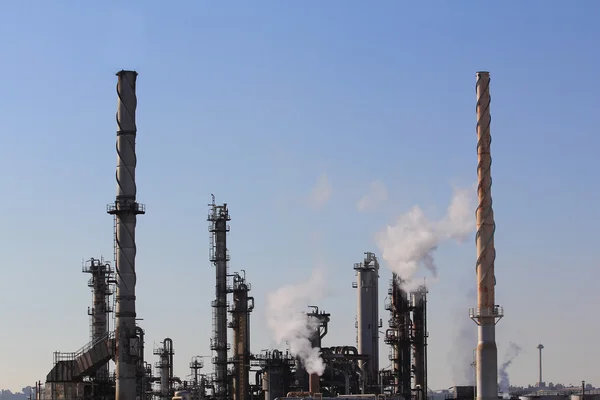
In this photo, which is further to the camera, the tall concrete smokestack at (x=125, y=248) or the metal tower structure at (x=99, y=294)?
the metal tower structure at (x=99, y=294)

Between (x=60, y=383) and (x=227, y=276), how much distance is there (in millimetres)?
33126

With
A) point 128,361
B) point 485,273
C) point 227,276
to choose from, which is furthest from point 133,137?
point 227,276

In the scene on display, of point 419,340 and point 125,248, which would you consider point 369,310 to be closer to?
point 419,340

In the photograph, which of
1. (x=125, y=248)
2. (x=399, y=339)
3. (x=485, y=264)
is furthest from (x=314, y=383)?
(x=485, y=264)

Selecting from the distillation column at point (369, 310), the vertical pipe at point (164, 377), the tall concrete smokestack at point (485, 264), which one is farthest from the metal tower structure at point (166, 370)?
the tall concrete smokestack at point (485, 264)

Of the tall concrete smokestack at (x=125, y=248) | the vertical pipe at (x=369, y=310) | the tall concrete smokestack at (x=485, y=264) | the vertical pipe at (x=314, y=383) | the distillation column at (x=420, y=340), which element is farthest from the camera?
the vertical pipe at (x=369, y=310)

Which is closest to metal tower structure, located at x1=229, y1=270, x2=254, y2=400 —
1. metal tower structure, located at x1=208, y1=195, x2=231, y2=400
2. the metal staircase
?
metal tower structure, located at x1=208, y1=195, x2=231, y2=400

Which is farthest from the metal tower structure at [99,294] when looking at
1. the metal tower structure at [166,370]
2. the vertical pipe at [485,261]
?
the vertical pipe at [485,261]

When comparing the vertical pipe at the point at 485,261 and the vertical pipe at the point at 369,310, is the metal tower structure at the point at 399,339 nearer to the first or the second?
the vertical pipe at the point at 369,310

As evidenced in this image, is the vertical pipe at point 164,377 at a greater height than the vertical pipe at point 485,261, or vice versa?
the vertical pipe at point 485,261

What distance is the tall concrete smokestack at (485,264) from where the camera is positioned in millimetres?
71875

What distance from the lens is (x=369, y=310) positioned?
106m

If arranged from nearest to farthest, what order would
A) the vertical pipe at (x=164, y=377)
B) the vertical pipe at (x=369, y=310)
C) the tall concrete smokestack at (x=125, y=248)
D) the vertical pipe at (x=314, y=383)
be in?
1. the tall concrete smokestack at (x=125, y=248)
2. the vertical pipe at (x=314, y=383)
3. the vertical pipe at (x=164, y=377)
4. the vertical pipe at (x=369, y=310)

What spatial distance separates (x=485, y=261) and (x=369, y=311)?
33.8m
